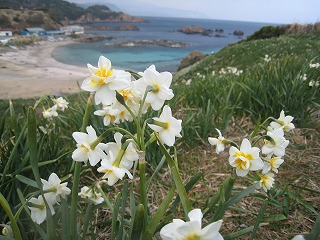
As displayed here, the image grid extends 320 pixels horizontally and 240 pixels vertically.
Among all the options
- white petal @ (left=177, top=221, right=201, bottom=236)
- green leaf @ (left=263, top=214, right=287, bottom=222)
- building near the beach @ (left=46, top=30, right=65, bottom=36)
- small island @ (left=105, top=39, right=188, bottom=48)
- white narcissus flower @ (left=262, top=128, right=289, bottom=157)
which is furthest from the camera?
small island @ (left=105, top=39, right=188, bottom=48)

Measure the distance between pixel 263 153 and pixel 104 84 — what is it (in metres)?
0.67

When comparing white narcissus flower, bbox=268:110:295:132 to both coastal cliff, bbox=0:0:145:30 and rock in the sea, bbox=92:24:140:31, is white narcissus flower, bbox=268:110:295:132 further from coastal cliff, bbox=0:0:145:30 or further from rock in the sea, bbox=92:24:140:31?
rock in the sea, bbox=92:24:140:31

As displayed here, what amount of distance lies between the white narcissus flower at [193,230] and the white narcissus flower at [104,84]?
0.37 meters

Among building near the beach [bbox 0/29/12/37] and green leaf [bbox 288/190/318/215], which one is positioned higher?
building near the beach [bbox 0/29/12/37]

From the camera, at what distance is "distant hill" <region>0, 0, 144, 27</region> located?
2359 mm

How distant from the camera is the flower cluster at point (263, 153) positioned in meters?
0.99

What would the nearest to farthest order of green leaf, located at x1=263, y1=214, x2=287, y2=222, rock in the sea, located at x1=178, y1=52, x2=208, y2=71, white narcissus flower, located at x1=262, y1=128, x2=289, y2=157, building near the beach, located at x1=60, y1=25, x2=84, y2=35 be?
white narcissus flower, located at x1=262, y1=128, x2=289, y2=157
green leaf, located at x1=263, y1=214, x2=287, y2=222
building near the beach, located at x1=60, y1=25, x2=84, y2=35
rock in the sea, located at x1=178, y1=52, x2=208, y2=71

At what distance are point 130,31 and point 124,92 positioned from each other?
3596 mm

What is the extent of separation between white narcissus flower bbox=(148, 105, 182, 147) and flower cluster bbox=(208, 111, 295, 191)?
249mm

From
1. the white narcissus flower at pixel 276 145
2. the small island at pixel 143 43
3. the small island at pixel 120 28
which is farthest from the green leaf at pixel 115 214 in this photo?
the small island at pixel 143 43

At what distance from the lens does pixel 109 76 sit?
0.80 metres

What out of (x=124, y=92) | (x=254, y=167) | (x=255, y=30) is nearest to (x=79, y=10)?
(x=124, y=92)

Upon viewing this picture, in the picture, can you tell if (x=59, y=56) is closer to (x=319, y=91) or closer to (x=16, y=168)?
(x=16, y=168)

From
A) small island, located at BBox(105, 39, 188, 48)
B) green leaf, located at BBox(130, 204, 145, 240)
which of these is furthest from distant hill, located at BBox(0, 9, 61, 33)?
green leaf, located at BBox(130, 204, 145, 240)
